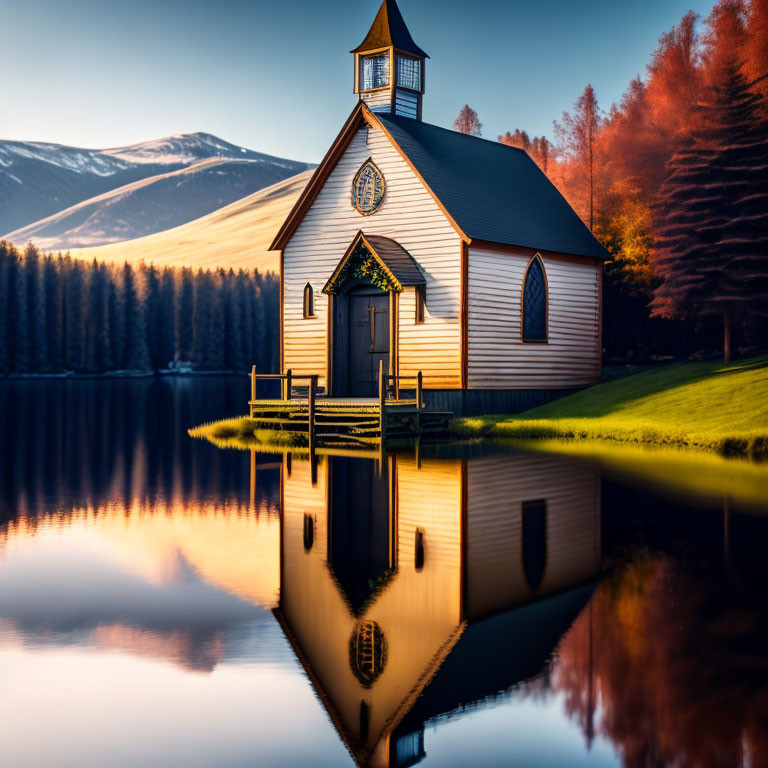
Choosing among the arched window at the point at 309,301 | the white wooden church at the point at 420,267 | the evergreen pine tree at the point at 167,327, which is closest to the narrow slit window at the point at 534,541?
the white wooden church at the point at 420,267

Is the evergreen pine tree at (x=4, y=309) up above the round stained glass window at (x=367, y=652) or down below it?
above

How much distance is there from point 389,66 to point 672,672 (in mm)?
30485

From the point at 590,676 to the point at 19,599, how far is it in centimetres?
557

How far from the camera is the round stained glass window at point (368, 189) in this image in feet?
112

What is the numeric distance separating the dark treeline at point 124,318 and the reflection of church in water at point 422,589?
98790mm

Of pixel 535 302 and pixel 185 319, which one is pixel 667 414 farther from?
pixel 185 319

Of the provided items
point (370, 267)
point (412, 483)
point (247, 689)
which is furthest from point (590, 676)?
point (370, 267)

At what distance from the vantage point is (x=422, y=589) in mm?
10281

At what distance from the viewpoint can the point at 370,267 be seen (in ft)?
108

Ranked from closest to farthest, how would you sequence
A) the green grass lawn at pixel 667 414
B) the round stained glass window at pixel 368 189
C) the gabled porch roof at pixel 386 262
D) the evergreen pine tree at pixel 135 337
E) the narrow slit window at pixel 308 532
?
the narrow slit window at pixel 308 532 < the green grass lawn at pixel 667 414 < the gabled porch roof at pixel 386 262 < the round stained glass window at pixel 368 189 < the evergreen pine tree at pixel 135 337

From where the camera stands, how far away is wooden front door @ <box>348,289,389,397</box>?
34.3m

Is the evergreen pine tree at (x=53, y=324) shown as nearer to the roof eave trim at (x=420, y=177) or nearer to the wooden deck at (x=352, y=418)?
the roof eave trim at (x=420, y=177)

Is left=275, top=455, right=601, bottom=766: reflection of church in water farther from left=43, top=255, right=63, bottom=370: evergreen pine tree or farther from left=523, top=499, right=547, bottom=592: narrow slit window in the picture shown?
left=43, top=255, right=63, bottom=370: evergreen pine tree

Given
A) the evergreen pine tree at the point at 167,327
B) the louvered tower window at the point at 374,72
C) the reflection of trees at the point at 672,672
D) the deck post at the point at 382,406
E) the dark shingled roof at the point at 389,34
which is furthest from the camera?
the evergreen pine tree at the point at 167,327
